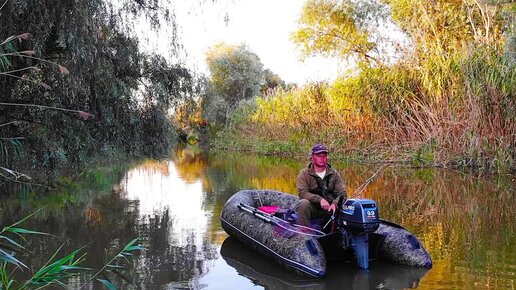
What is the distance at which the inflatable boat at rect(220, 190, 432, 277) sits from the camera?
540 centimetres

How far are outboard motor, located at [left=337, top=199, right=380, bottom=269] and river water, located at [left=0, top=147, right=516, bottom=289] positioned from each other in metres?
0.22

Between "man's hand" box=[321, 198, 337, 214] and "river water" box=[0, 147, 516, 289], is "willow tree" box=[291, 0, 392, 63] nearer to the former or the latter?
"river water" box=[0, 147, 516, 289]

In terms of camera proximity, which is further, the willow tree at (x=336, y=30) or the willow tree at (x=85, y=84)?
the willow tree at (x=336, y=30)

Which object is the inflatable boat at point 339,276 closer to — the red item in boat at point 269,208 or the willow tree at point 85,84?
the red item in boat at point 269,208

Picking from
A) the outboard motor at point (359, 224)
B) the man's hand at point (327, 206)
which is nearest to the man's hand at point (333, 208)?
the man's hand at point (327, 206)

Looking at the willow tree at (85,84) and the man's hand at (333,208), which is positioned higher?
the willow tree at (85,84)

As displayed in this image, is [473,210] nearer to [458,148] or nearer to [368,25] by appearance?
[458,148]

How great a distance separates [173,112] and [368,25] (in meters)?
14.7

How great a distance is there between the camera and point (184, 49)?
29.7 ft

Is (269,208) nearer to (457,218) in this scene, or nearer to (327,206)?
(327,206)

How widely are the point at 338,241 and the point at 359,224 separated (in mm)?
503

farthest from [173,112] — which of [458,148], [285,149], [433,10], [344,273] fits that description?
[285,149]

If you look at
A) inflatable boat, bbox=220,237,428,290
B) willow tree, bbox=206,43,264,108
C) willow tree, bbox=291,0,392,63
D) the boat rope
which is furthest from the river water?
willow tree, bbox=206,43,264,108

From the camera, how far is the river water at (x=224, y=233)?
538 centimetres
